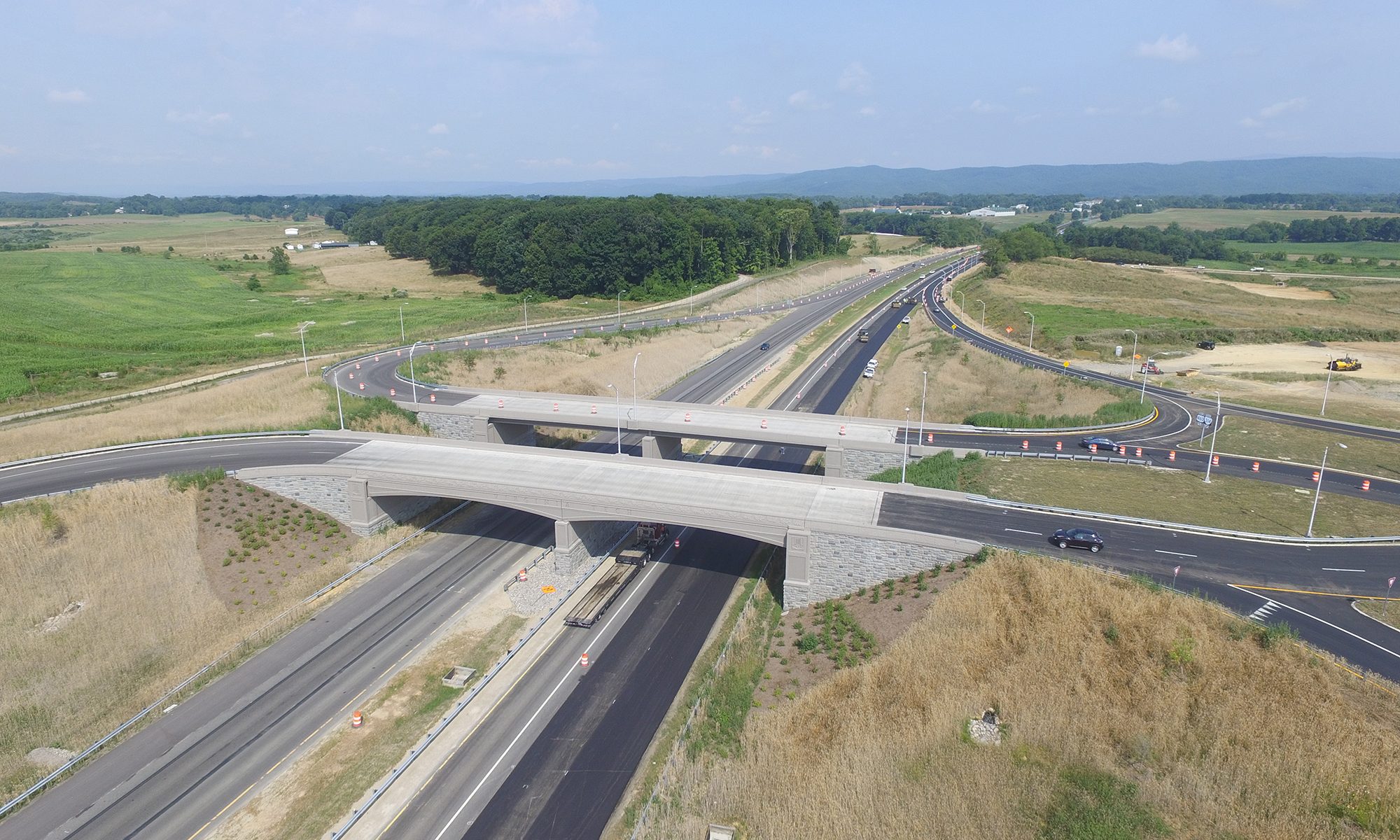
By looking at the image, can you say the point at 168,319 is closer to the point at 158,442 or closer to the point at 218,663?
the point at 158,442

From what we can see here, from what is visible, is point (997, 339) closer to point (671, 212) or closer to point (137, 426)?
point (671, 212)

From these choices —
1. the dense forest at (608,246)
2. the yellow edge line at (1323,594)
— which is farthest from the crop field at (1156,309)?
the yellow edge line at (1323,594)

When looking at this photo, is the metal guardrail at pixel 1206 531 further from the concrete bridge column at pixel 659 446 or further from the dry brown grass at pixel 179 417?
the dry brown grass at pixel 179 417

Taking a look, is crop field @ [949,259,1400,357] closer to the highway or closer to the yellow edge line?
the highway

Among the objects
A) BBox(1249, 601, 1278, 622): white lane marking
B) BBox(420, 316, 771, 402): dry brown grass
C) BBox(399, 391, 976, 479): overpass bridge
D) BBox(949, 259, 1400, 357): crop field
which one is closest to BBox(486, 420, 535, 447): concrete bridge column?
BBox(399, 391, 976, 479): overpass bridge

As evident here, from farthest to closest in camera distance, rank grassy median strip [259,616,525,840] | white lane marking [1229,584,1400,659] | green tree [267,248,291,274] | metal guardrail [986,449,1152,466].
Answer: green tree [267,248,291,274]
metal guardrail [986,449,1152,466]
white lane marking [1229,584,1400,659]
grassy median strip [259,616,525,840]
